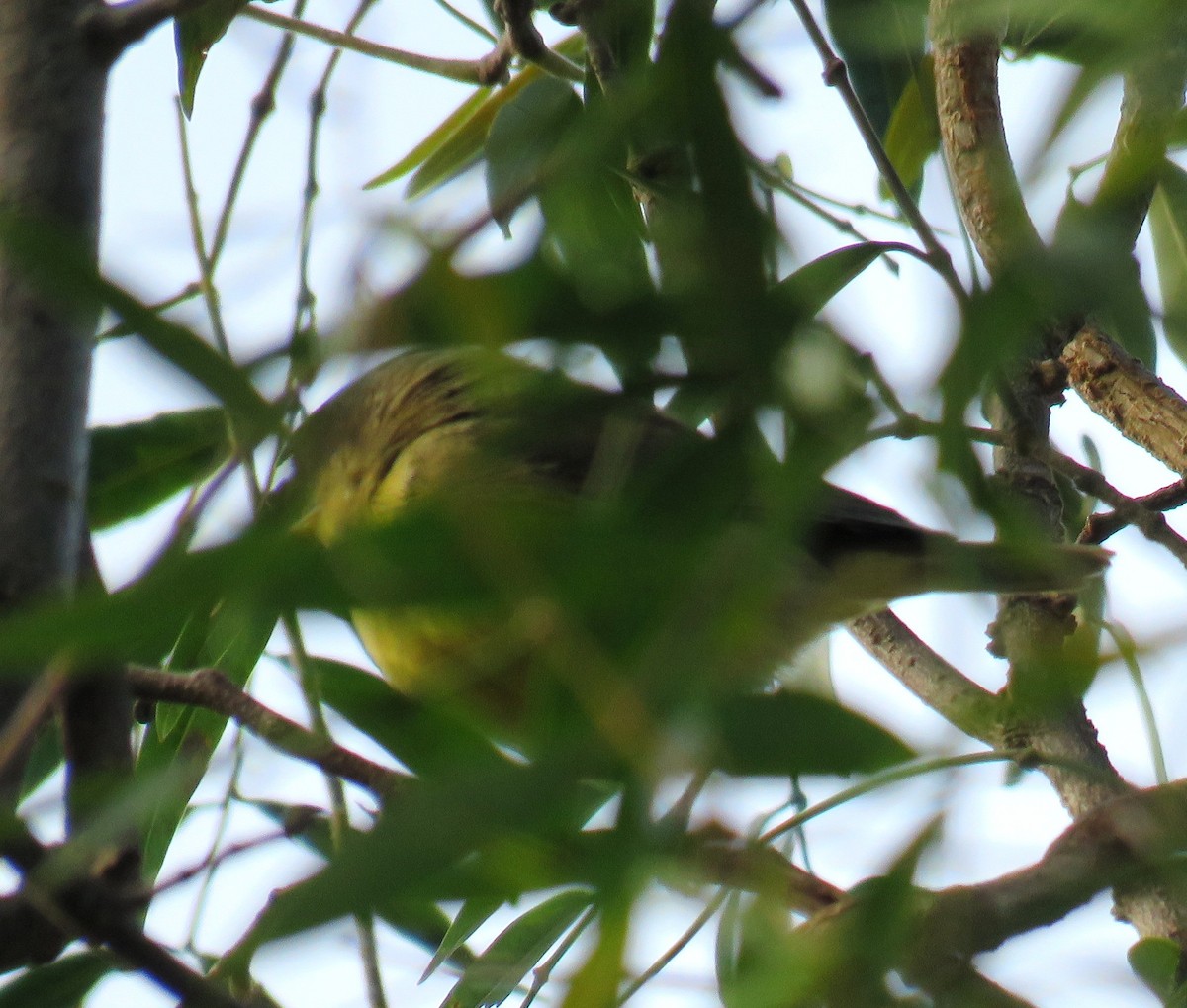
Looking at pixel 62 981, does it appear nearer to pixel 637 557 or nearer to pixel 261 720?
pixel 261 720

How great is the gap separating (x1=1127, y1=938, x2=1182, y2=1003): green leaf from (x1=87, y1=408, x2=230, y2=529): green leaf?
110cm

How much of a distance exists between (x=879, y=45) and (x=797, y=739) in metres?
1.39

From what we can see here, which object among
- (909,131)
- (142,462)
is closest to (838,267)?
(909,131)

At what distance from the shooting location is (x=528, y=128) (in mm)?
1663

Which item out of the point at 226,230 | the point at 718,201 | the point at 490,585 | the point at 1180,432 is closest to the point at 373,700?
the point at 490,585

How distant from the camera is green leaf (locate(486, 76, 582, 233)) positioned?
1.45 m

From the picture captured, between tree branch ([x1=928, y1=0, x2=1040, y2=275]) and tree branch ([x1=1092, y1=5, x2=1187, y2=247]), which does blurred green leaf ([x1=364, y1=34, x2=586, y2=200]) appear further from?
tree branch ([x1=1092, y1=5, x2=1187, y2=247])

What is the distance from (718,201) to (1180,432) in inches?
65.3

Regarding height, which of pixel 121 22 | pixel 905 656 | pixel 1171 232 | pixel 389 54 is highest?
pixel 1171 232

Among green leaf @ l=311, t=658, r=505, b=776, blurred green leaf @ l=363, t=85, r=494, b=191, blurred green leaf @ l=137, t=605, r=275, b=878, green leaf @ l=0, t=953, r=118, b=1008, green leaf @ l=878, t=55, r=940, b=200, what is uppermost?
blurred green leaf @ l=363, t=85, r=494, b=191

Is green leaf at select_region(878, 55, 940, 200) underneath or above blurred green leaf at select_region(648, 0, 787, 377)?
above

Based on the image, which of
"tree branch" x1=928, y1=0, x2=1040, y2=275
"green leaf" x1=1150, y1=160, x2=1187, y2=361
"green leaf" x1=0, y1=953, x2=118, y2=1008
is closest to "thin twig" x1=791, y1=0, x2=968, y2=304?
"tree branch" x1=928, y1=0, x2=1040, y2=275

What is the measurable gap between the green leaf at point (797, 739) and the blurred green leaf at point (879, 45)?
884mm

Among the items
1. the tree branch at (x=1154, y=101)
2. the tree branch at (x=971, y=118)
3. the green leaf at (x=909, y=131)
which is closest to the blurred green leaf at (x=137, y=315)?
the tree branch at (x=1154, y=101)
